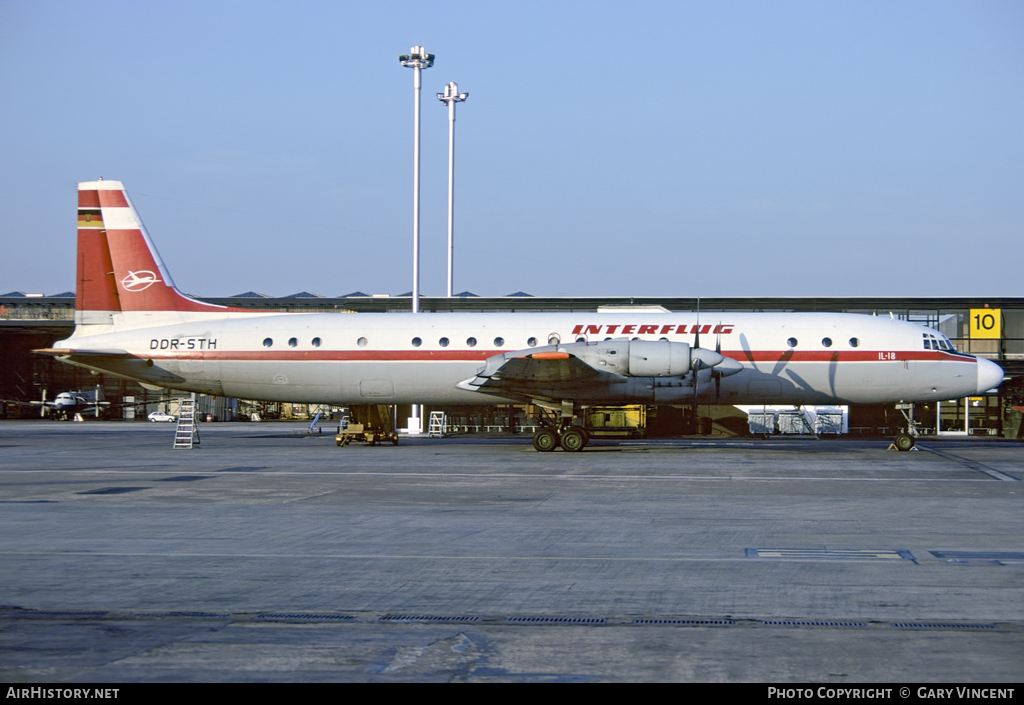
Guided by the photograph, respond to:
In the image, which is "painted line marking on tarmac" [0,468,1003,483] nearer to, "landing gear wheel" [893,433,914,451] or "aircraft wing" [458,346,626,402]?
"aircraft wing" [458,346,626,402]

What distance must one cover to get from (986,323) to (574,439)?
108 feet

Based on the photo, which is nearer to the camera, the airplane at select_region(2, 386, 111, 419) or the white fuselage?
the white fuselage

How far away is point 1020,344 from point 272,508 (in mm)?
48471

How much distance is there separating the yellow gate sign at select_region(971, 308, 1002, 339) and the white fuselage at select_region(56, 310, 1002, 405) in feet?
78.8

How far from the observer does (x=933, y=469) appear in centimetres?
2283

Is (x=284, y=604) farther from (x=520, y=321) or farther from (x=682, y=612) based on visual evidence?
(x=520, y=321)

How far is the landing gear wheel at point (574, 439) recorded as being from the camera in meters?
28.6

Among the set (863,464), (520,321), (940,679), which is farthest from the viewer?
(520,321)

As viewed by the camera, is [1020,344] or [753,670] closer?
[753,670]

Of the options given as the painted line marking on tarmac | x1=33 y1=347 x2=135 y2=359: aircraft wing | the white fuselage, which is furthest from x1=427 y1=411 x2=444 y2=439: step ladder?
the painted line marking on tarmac

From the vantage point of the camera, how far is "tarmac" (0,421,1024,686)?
6.34m

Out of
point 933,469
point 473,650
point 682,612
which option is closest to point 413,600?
point 473,650

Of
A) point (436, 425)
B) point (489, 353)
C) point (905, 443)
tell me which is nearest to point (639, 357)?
point (489, 353)

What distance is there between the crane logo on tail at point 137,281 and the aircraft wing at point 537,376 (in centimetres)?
1211
